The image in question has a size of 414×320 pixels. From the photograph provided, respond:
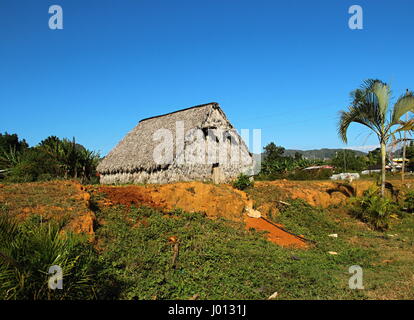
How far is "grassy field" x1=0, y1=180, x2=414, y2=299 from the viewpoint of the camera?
5.34 m

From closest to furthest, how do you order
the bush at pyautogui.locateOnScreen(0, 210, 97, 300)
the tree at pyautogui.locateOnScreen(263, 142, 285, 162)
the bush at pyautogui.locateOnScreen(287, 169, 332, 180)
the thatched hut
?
the bush at pyautogui.locateOnScreen(0, 210, 97, 300), the thatched hut, the bush at pyautogui.locateOnScreen(287, 169, 332, 180), the tree at pyautogui.locateOnScreen(263, 142, 285, 162)

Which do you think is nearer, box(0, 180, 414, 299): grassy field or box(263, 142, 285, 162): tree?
box(0, 180, 414, 299): grassy field

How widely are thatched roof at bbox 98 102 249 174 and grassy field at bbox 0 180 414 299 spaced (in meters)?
8.27

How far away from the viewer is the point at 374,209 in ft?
36.2

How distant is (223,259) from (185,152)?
10300 mm

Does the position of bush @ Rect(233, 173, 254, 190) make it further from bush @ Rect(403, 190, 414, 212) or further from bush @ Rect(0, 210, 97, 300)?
bush @ Rect(0, 210, 97, 300)

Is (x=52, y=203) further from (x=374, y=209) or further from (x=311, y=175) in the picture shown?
(x=311, y=175)

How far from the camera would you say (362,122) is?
12.2 meters

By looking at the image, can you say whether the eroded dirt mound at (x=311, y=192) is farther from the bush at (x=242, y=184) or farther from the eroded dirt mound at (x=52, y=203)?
the eroded dirt mound at (x=52, y=203)

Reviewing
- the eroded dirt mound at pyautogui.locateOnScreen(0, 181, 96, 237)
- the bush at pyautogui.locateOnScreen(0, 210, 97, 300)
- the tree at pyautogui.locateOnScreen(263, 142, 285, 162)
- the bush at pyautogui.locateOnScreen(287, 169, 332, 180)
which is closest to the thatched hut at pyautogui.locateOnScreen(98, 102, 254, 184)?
the eroded dirt mound at pyautogui.locateOnScreen(0, 181, 96, 237)

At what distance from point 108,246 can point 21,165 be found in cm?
1333

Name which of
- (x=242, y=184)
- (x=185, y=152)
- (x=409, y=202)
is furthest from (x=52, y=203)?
(x=409, y=202)
